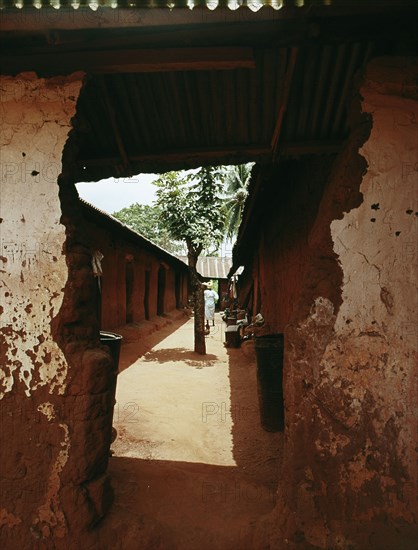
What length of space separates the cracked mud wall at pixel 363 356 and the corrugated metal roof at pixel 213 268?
93.7ft

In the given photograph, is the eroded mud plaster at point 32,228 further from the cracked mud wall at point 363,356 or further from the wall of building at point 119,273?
the wall of building at point 119,273

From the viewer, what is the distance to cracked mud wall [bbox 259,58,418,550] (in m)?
2.16

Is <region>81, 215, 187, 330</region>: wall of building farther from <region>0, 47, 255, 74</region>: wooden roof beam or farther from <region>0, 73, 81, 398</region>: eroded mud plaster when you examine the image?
<region>0, 47, 255, 74</region>: wooden roof beam

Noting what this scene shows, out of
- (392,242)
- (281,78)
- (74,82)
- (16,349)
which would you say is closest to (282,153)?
(281,78)

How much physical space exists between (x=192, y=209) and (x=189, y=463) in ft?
25.2

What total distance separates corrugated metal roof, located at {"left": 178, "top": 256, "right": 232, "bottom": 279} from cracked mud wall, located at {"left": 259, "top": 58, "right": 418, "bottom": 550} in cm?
2855

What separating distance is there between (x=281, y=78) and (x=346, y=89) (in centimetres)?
55

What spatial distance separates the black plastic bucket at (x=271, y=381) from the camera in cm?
420

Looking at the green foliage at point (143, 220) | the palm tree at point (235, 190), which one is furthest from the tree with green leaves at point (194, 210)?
the green foliage at point (143, 220)

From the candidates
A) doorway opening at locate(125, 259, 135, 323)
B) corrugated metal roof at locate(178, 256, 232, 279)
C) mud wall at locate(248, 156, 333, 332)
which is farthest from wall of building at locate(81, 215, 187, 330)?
corrugated metal roof at locate(178, 256, 232, 279)

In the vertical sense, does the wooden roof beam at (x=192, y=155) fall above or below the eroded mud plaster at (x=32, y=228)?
above

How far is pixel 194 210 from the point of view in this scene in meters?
10.1

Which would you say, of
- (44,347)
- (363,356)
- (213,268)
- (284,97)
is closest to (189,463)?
(44,347)

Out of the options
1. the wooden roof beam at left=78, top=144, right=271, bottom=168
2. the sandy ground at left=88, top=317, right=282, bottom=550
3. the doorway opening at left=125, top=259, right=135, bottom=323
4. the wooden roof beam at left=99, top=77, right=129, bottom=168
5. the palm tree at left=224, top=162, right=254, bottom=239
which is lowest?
the sandy ground at left=88, top=317, right=282, bottom=550
